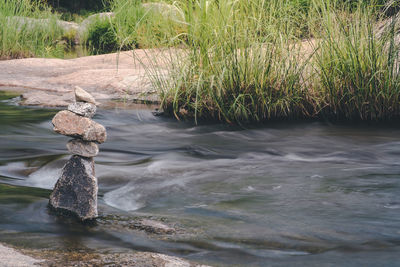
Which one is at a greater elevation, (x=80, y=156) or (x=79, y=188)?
(x=80, y=156)

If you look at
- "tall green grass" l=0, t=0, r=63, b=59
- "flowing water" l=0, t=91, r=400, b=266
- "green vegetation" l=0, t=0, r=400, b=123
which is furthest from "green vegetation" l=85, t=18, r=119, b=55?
"green vegetation" l=0, t=0, r=400, b=123

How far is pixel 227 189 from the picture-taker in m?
3.29

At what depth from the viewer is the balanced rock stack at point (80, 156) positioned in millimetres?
2367

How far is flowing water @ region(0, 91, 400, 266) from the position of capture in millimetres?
2199

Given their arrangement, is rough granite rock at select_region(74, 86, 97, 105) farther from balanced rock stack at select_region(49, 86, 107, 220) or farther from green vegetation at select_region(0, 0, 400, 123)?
green vegetation at select_region(0, 0, 400, 123)

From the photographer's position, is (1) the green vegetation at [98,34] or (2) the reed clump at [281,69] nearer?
(2) the reed clump at [281,69]

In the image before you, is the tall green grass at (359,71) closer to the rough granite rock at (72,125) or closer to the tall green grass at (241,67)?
the tall green grass at (241,67)

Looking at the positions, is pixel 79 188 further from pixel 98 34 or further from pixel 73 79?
pixel 98 34

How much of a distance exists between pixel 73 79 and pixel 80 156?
19.2 feet

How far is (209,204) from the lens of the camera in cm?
296

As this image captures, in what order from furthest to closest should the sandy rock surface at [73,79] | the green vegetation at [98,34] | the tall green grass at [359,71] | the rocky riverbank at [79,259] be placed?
the green vegetation at [98,34]
the sandy rock surface at [73,79]
the tall green grass at [359,71]
the rocky riverbank at [79,259]

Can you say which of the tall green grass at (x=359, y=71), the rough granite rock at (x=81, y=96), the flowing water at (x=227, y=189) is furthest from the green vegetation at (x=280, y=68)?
the rough granite rock at (x=81, y=96)

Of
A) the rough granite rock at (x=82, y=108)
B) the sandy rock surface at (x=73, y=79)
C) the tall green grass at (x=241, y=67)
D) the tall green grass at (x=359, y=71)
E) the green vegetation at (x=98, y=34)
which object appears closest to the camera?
the rough granite rock at (x=82, y=108)

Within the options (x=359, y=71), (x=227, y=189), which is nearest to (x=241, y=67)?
(x=359, y=71)
